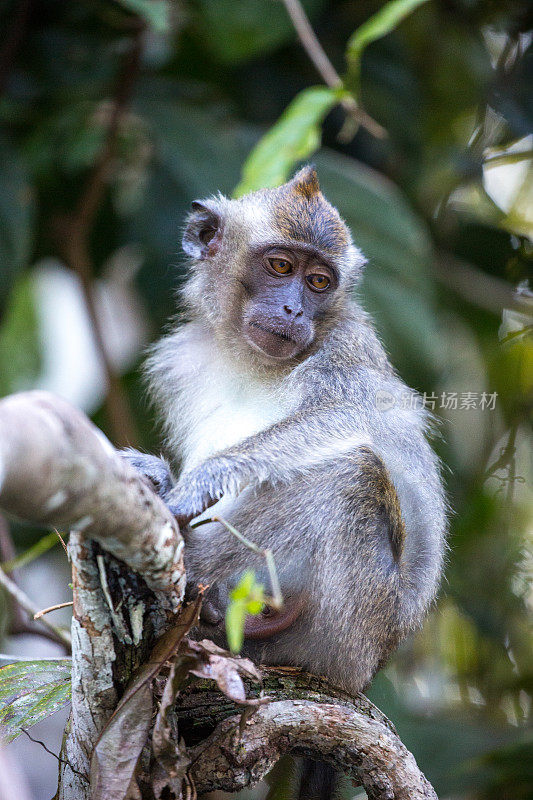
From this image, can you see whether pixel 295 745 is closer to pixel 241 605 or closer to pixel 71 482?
pixel 241 605

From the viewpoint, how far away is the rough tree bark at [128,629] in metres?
1.69

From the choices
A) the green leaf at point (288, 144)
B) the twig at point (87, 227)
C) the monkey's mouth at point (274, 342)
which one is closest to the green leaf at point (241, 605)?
the monkey's mouth at point (274, 342)

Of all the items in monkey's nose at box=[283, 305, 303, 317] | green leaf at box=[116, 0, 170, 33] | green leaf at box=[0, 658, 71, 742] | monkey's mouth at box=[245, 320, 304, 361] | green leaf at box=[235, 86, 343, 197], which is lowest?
green leaf at box=[0, 658, 71, 742]

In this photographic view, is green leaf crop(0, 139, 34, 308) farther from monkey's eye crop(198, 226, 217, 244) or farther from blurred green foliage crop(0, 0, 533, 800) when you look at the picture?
monkey's eye crop(198, 226, 217, 244)

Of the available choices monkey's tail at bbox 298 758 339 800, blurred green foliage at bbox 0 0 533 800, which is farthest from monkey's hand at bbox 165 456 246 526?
blurred green foliage at bbox 0 0 533 800

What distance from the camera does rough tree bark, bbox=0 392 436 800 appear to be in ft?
5.53

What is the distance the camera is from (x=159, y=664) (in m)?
2.56

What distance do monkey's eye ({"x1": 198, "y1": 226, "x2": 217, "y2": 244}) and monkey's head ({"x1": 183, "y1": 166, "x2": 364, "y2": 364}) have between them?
0.03 m

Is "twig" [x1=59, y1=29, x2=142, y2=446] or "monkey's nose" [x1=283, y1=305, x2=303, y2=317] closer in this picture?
"monkey's nose" [x1=283, y1=305, x2=303, y2=317]

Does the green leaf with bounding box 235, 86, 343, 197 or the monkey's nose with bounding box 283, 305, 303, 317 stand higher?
the green leaf with bounding box 235, 86, 343, 197

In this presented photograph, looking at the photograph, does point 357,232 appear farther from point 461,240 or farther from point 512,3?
point 512,3

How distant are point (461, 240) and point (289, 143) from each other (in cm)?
400

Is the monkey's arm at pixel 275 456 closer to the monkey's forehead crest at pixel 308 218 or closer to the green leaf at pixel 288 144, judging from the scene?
the monkey's forehead crest at pixel 308 218

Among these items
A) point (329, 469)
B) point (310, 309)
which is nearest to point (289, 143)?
point (310, 309)
